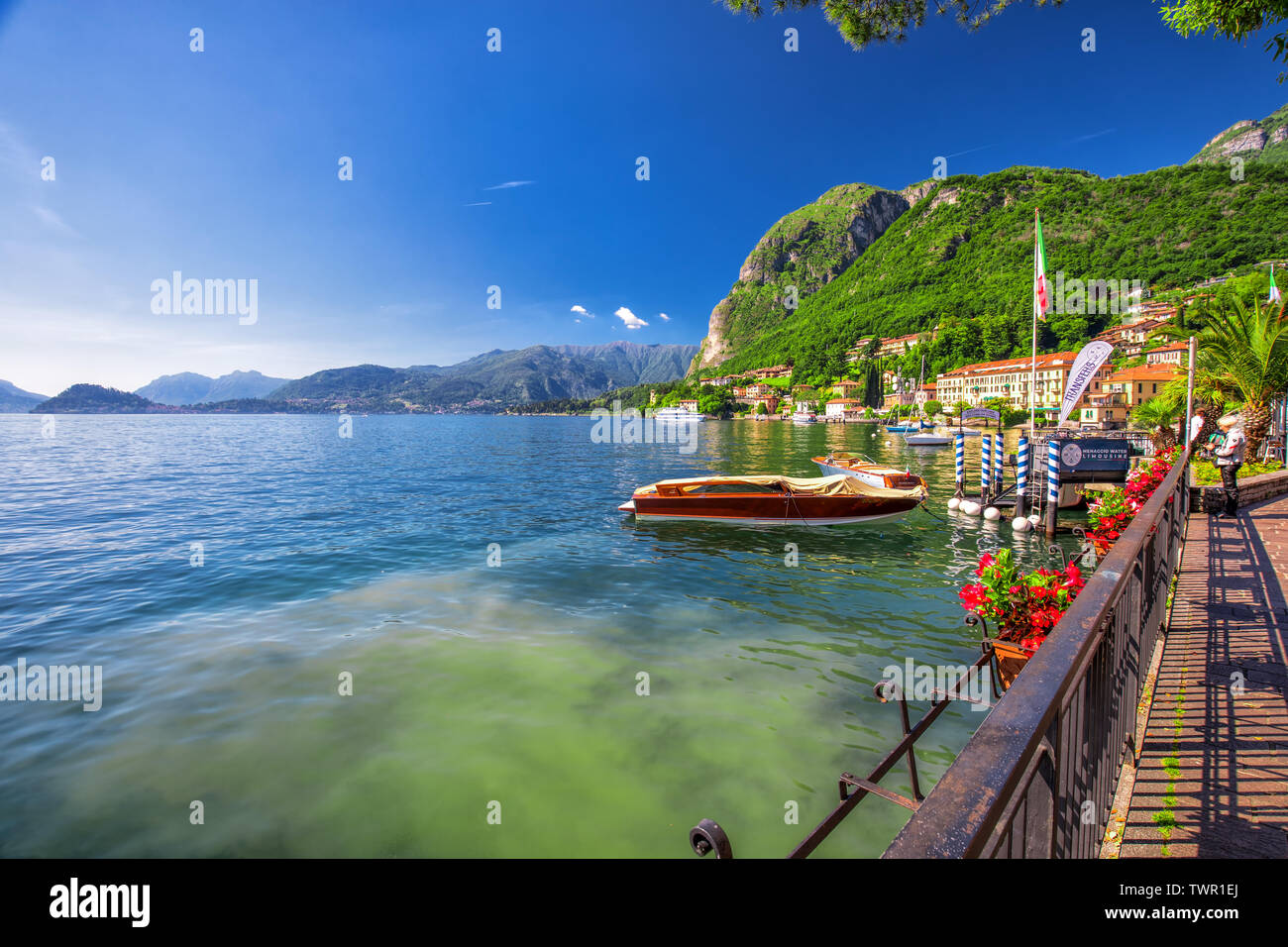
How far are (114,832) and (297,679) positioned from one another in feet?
10.2

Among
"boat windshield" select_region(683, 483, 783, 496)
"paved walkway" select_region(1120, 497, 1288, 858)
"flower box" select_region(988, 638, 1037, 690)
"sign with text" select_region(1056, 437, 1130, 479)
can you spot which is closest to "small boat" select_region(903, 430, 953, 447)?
"sign with text" select_region(1056, 437, 1130, 479)

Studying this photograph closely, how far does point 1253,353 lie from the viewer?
727 inches

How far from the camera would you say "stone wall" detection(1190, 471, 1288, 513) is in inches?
478

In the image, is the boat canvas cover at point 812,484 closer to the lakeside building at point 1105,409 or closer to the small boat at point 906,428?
the small boat at point 906,428

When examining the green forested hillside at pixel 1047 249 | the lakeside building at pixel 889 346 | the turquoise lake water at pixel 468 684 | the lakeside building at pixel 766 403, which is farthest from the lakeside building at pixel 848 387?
the turquoise lake water at pixel 468 684

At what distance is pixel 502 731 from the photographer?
7.42 meters

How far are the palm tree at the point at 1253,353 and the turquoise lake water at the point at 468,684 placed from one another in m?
9.41

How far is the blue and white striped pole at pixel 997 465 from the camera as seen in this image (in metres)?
22.0

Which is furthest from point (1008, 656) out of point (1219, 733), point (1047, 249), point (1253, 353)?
point (1047, 249)

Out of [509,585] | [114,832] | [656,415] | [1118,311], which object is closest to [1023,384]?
[1118,311]

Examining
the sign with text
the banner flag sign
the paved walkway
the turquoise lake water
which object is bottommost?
the turquoise lake water

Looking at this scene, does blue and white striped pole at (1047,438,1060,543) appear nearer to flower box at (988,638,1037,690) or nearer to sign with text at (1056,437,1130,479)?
sign with text at (1056,437,1130,479)

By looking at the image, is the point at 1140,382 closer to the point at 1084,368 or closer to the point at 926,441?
the point at 926,441

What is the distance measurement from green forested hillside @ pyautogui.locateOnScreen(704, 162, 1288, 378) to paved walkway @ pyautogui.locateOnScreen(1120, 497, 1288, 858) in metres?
144
